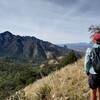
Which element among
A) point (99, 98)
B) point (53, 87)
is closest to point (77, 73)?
point (53, 87)

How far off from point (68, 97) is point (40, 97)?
2.04ft

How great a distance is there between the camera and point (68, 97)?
6.60m

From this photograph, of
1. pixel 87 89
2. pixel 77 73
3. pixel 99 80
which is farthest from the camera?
pixel 77 73

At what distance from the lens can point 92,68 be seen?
5.84 metres

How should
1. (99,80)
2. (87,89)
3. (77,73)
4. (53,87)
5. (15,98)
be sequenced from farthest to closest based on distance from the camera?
1. (77,73)
2. (87,89)
3. (53,87)
4. (15,98)
5. (99,80)

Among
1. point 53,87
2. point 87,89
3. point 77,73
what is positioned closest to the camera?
point 53,87

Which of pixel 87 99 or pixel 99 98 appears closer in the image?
pixel 99 98

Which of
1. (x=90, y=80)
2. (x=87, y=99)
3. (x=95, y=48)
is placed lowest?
(x=87, y=99)

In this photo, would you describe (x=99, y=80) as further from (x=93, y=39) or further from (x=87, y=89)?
(x=87, y=89)

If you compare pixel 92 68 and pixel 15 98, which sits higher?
pixel 92 68

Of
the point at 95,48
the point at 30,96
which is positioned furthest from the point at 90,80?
the point at 30,96

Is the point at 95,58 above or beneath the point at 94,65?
above

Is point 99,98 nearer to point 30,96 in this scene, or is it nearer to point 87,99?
point 87,99

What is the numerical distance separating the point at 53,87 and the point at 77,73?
229 cm
